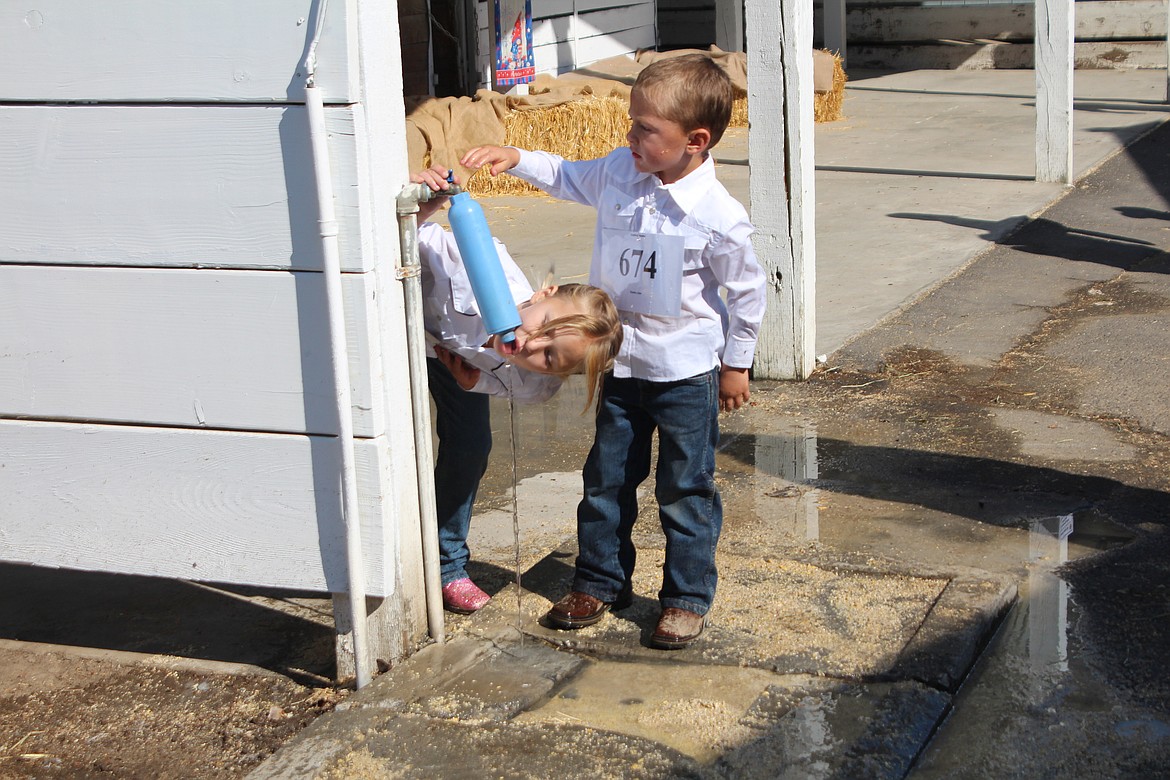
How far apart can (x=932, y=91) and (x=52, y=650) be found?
14.3 meters

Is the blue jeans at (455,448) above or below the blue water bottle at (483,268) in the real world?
below

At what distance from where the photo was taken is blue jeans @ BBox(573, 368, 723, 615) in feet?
10.3

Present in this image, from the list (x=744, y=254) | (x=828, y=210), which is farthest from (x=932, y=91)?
(x=744, y=254)

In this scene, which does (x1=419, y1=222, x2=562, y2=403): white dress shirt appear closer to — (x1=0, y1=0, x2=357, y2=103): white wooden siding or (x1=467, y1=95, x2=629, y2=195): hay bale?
(x1=0, y1=0, x2=357, y2=103): white wooden siding

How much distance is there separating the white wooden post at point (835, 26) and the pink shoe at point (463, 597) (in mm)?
15005

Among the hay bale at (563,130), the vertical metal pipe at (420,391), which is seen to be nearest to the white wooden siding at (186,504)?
the vertical metal pipe at (420,391)

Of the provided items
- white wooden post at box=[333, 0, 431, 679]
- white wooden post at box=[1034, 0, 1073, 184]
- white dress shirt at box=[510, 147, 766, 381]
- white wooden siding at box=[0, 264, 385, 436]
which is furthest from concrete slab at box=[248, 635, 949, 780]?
white wooden post at box=[1034, 0, 1073, 184]

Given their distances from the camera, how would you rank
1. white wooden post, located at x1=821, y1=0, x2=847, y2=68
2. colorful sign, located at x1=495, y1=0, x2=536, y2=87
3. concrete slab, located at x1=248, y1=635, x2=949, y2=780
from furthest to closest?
white wooden post, located at x1=821, y1=0, x2=847, y2=68 → colorful sign, located at x1=495, y1=0, x2=536, y2=87 → concrete slab, located at x1=248, y1=635, x2=949, y2=780

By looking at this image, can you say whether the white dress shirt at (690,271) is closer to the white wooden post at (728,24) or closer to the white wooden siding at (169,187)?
the white wooden siding at (169,187)

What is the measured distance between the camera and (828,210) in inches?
373

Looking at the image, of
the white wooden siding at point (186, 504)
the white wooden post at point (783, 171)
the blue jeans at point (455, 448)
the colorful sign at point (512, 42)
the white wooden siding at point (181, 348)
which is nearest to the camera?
the white wooden siding at point (181, 348)

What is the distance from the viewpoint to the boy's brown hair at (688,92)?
9.84ft

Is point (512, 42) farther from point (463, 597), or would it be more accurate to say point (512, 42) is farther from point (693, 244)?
point (693, 244)

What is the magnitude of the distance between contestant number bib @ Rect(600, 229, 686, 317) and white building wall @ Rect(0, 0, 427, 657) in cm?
55
